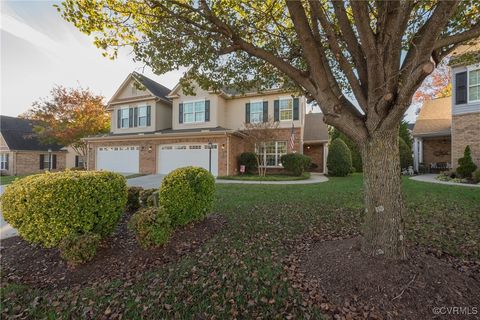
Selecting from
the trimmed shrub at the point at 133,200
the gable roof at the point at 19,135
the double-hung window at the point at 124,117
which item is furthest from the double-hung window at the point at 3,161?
the trimmed shrub at the point at 133,200

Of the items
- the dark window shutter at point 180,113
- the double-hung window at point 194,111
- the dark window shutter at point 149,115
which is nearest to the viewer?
the double-hung window at point 194,111

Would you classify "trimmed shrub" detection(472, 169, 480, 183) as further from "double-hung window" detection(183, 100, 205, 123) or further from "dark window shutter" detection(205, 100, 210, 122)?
"double-hung window" detection(183, 100, 205, 123)

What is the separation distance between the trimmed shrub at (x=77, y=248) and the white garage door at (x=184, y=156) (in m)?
13.4

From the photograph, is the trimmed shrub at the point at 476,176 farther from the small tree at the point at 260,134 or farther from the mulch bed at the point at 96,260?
the mulch bed at the point at 96,260

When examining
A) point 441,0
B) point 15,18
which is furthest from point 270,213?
point 15,18

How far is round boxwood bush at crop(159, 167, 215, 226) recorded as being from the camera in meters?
4.53

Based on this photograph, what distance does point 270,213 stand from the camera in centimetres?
637

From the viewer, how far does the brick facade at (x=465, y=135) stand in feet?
40.4

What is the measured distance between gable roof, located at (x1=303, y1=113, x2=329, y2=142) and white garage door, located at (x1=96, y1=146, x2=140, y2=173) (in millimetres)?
14753

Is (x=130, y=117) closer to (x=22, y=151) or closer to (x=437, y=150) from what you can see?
(x=22, y=151)

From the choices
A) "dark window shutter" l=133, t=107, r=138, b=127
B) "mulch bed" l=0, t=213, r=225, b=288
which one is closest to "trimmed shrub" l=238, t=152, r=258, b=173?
"dark window shutter" l=133, t=107, r=138, b=127

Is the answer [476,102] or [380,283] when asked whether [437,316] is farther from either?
[476,102]

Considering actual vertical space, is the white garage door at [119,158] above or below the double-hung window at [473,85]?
below

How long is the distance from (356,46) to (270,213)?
442 cm
